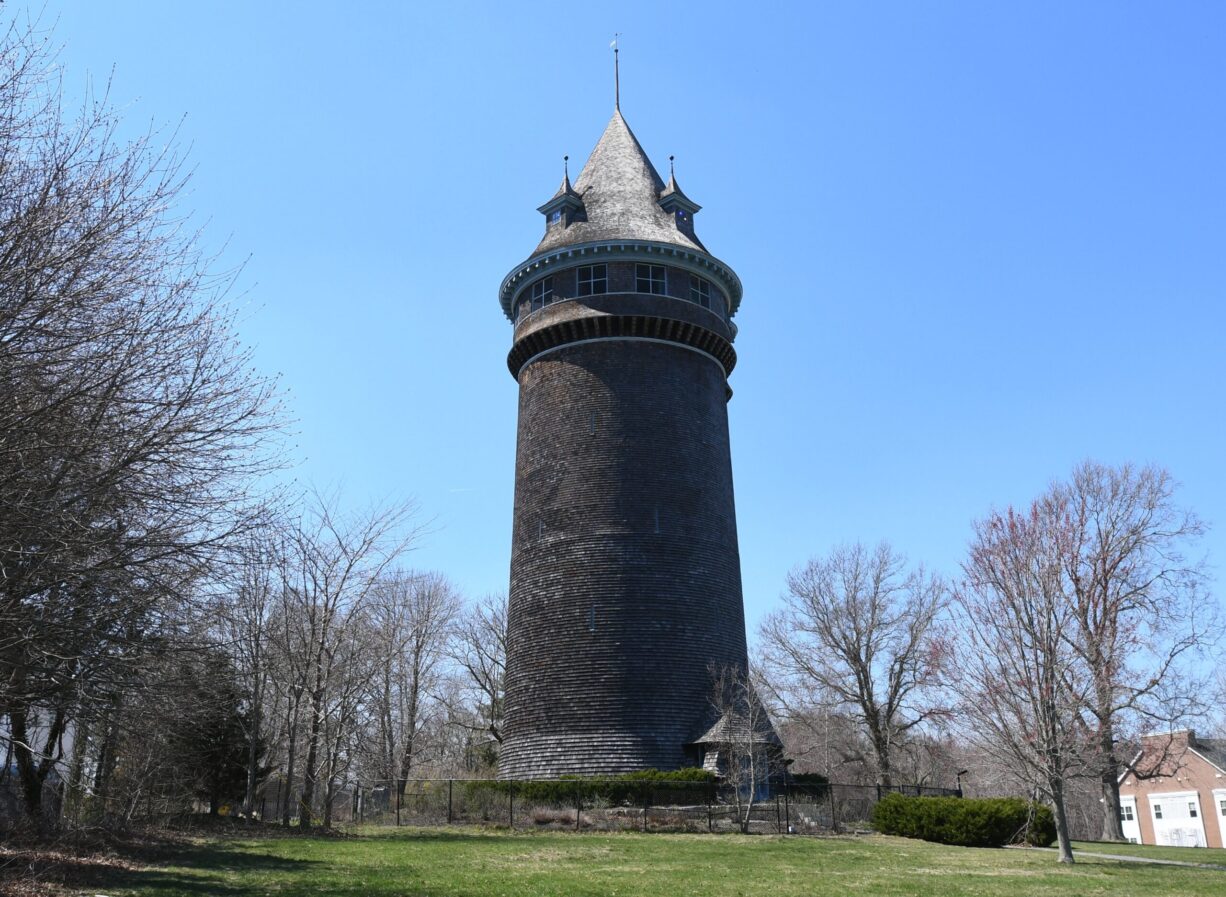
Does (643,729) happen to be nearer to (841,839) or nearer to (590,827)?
(590,827)

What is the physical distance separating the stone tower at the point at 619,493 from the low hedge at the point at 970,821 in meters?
6.24

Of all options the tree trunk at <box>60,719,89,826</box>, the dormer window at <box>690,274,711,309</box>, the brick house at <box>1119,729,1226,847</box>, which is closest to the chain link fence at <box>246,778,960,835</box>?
the tree trunk at <box>60,719,89,826</box>

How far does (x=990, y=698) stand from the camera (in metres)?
22.2

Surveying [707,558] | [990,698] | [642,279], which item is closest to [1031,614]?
[990,698]

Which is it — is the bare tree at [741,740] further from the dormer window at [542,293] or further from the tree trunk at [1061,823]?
the dormer window at [542,293]

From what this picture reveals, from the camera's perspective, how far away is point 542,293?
35781mm

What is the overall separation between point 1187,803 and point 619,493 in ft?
152

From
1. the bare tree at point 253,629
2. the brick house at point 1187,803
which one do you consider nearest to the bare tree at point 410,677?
the bare tree at point 253,629

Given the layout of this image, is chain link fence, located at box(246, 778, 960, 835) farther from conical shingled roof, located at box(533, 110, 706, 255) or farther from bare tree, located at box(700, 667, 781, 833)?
conical shingled roof, located at box(533, 110, 706, 255)

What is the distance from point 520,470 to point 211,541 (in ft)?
78.7

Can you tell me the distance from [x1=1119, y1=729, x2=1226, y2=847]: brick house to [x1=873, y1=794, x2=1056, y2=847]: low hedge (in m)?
31.8

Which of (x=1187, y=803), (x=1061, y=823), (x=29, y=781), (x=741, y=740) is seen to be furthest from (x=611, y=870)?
(x=1187, y=803)

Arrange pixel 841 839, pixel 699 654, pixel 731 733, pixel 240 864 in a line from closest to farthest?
1. pixel 240 864
2. pixel 841 839
3. pixel 731 733
4. pixel 699 654

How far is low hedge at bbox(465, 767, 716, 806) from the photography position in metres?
26.8
